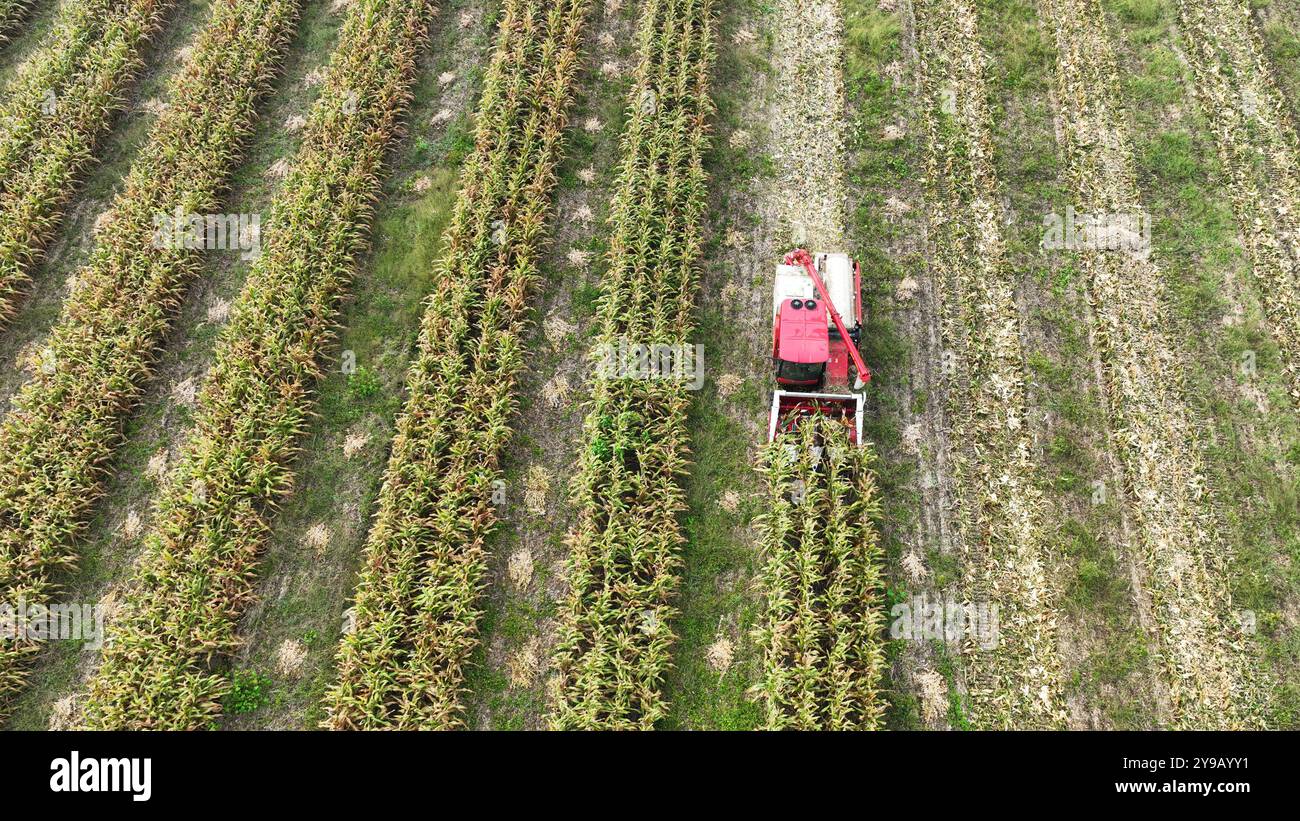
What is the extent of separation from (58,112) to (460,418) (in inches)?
538

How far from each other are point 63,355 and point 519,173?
10.1m

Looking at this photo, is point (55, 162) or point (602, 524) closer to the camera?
point (602, 524)

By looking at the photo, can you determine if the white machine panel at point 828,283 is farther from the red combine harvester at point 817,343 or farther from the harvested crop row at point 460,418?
the harvested crop row at point 460,418

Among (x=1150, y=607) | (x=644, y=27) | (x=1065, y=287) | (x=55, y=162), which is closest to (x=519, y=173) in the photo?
(x=644, y=27)

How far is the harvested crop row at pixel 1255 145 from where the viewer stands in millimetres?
14320

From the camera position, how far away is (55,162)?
15797 mm

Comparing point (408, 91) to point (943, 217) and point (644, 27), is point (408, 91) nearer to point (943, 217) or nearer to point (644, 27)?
point (644, 27)

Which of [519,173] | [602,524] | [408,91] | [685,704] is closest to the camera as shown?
[685,704]

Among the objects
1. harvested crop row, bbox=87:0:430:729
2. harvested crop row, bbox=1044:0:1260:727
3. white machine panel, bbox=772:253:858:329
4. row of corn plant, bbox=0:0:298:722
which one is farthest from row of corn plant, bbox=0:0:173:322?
harvested crop row, bbox=1044:0:1260:727

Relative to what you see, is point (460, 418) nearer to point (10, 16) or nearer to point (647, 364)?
point (647, 364)

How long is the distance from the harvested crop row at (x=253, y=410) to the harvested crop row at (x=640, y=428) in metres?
5.79

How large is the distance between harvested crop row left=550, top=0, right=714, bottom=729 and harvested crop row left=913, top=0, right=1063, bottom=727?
5.46 meters

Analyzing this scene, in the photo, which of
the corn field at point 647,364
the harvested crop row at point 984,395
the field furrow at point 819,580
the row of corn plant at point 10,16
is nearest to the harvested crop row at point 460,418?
the corn field at point 647,364

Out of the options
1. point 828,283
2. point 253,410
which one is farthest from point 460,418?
point 828,283
